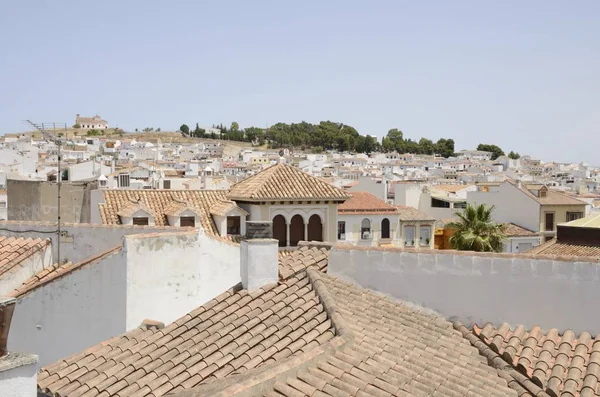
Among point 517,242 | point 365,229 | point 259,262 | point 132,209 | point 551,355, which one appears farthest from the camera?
point 517,242

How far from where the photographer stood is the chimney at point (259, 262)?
8.64m

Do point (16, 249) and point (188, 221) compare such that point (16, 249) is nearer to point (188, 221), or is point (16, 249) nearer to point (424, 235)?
point (188, 221)

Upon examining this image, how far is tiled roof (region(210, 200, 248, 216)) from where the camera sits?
82.4ft

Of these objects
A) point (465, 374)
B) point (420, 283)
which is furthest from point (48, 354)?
point (465, 374)

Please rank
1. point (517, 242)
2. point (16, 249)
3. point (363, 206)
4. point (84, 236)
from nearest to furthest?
point (84, 236), point (16, 249), point (363, 206), point (517, 242)

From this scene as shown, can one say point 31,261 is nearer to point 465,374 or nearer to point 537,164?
point 465,374

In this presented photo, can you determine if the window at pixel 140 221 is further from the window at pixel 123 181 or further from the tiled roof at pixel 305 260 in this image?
the window at pixel 123 181

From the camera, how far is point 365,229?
132 ft

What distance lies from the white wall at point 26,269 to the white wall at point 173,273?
112 inches

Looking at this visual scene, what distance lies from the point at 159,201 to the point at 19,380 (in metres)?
21.7

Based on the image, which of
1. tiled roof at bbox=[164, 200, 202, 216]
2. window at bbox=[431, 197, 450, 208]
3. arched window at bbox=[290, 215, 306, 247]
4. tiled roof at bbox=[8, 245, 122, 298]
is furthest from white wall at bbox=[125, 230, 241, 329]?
window at bbox=[431, 197, 450, 208]

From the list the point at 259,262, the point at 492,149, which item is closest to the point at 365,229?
the point at 259,262

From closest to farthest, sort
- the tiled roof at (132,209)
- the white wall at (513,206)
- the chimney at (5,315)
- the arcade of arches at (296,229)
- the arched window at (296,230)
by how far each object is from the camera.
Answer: the chimney at (5,315) → the tiled roof at (132,209) → the arcade of arches at (296,229) → the arched window at (296,230) → the white wall at (513,206)

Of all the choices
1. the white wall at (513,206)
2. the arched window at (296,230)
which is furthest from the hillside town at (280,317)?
the white wall at (513,206)
